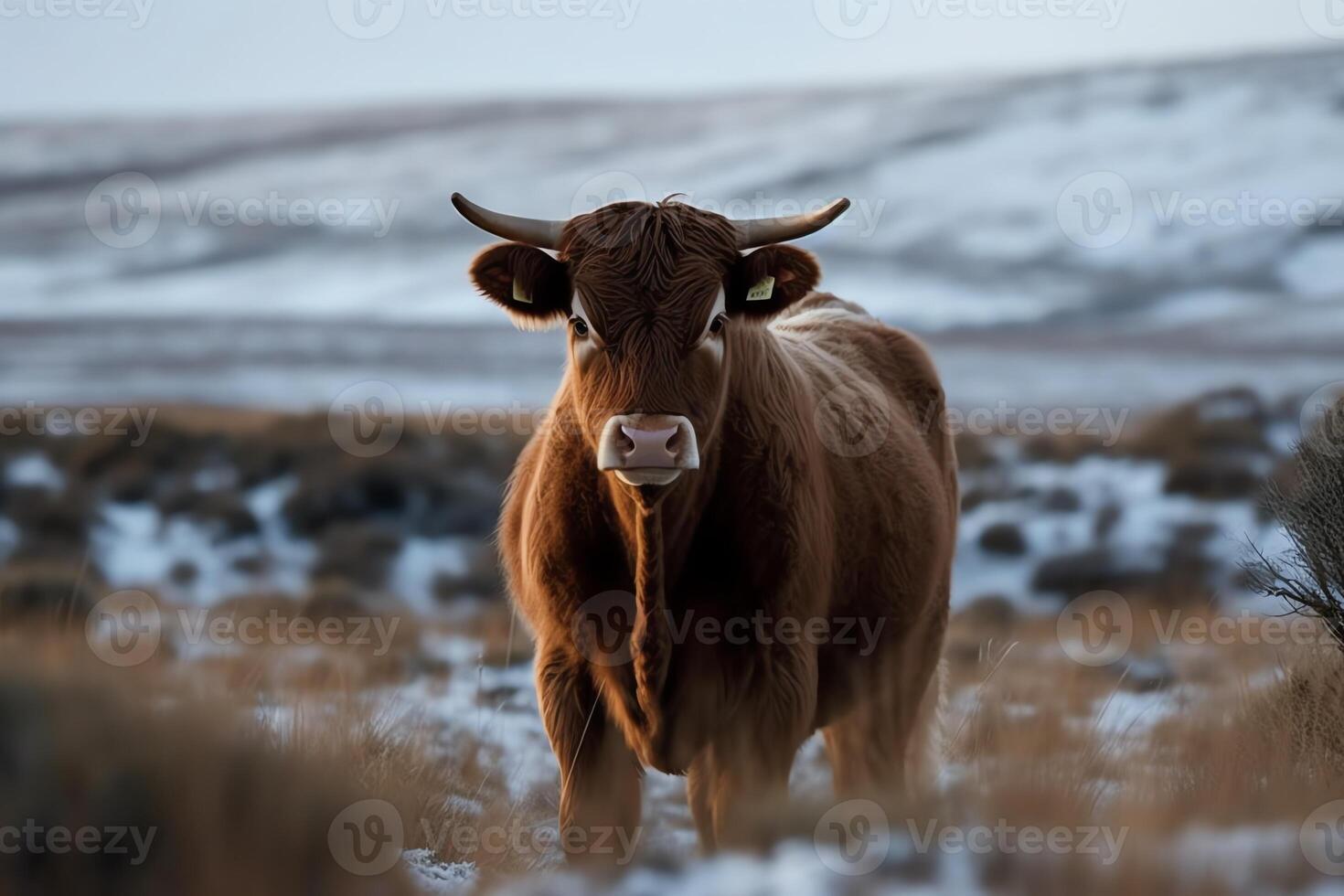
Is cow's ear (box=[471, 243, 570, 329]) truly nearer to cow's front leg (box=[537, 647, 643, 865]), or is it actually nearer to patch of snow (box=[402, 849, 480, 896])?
cow's front leg (box=[537, 647, 643, 865])

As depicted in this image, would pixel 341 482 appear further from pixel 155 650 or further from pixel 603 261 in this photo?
pixel 603 261

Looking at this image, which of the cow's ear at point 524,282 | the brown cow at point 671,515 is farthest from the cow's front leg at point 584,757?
the cow's ear at point 524,282

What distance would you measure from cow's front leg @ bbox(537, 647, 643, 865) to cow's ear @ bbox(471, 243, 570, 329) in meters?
1.51

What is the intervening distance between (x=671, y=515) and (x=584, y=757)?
1.10 meters

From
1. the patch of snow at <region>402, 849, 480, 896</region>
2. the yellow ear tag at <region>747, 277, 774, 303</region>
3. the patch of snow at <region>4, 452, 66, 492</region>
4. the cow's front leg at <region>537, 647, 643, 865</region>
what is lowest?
the patch of snow at <region>402, 849, 480, 896</region>

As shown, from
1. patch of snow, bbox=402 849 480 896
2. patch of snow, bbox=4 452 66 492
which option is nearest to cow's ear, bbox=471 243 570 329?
patch of snow, bbox=402 849 480 896

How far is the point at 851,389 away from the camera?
7289mm

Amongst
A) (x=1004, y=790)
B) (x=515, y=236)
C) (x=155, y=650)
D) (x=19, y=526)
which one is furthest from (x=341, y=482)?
(x=1004, y=790)

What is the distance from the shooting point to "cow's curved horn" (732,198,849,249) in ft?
19.1

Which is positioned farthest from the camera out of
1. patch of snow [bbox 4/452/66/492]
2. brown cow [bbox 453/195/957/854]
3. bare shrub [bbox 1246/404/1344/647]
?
patch of snow [bbox 4/452/66/492]

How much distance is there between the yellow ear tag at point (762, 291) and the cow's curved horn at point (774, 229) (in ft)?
0.57

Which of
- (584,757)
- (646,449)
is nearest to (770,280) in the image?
(646,449)

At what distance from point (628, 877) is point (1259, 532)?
607 inches

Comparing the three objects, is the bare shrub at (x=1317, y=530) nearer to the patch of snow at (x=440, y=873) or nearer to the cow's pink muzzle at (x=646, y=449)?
the cow's pink muzzle at (x=646, y=449)
